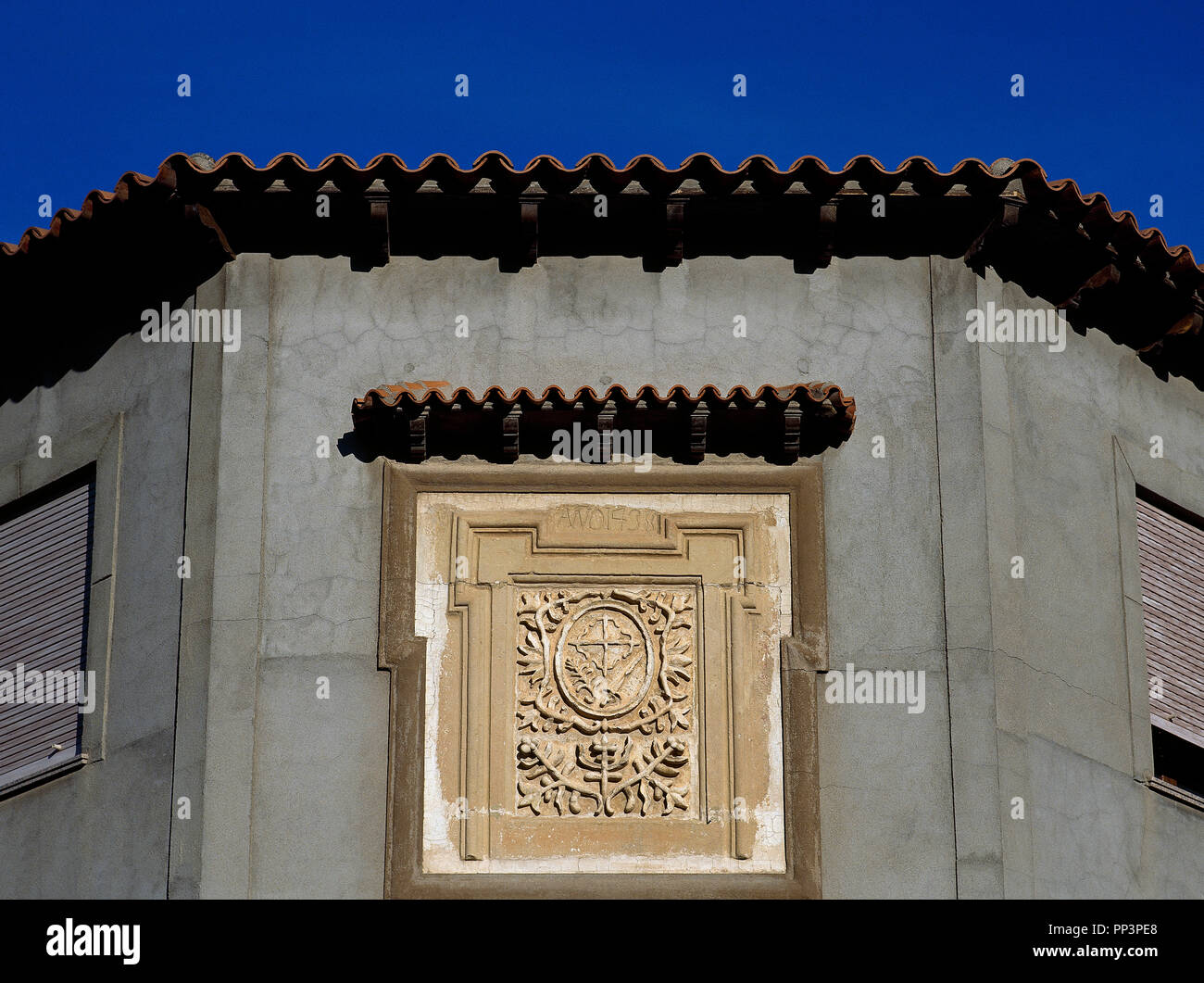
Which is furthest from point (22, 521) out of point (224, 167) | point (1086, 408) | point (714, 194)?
point (1086, 408)

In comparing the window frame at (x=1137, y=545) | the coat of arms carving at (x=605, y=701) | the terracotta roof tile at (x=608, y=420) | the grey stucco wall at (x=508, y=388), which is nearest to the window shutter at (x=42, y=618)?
the grey stucco wall at (x=508, y=388)

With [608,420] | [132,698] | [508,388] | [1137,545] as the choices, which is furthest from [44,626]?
[1137,545]

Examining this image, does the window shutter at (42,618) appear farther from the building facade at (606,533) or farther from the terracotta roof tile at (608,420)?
the terracotta roof tile at (608,420)

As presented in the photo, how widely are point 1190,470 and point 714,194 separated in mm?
3262

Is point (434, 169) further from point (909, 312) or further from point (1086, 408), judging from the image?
point (1086, 408)

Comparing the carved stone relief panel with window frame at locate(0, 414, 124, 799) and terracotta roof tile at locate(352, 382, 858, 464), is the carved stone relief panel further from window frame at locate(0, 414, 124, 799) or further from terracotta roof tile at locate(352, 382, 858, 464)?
window frame at locate(0, 414, 124, 799)

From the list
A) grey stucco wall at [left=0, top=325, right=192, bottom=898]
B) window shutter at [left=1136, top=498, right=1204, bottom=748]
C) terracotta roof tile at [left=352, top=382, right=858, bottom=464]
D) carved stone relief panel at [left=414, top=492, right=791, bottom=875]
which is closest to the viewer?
carved stone relief panel at [left=414, top=492, right=791, bottom=875]

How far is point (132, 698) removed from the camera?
11.5 meters

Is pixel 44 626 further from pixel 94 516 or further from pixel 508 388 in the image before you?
pixel 508 388

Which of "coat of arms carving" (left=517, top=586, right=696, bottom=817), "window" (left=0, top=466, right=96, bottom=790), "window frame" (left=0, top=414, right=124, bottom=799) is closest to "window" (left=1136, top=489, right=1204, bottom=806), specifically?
"coat of arms carving" (left=517, top=586, right=696, bottom=817)

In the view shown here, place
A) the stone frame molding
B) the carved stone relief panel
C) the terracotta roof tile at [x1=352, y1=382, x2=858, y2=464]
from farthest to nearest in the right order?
the terracotta roof tile at [x1=352, y1=382, x2=858, y2=464]
the carved stone relief panel
the stone frame molding

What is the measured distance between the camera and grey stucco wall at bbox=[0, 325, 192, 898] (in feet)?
36.9

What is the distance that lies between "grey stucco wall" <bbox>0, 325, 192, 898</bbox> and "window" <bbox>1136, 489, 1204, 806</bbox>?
17.1ft

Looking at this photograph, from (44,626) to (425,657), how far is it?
2.33 meters
